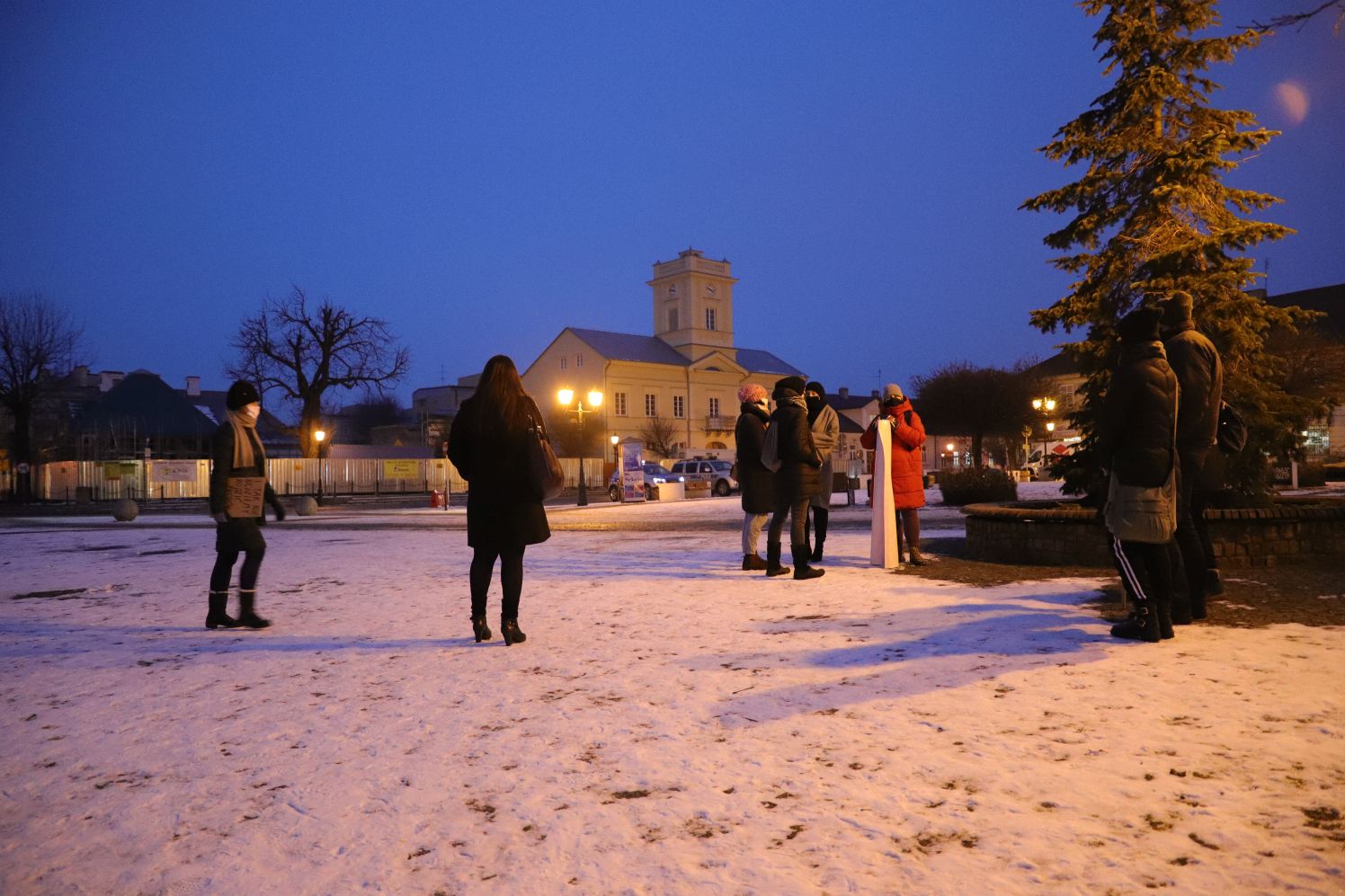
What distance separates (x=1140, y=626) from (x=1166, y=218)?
23.9 feet

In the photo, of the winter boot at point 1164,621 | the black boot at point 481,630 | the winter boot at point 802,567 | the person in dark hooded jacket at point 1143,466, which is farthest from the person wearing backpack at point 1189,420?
the black boot at point 481,630

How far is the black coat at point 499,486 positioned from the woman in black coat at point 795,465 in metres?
3.13

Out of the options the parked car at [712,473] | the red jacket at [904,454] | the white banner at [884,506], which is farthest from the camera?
the parked car at [712,473]

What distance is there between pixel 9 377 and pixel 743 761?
5192 centimetres

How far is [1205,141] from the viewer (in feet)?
32.3

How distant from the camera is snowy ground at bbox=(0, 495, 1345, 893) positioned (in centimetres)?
246

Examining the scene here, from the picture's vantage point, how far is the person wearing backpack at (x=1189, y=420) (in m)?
5.46

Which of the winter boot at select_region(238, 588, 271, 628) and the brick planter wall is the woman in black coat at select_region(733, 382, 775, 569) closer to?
the brick planter wall

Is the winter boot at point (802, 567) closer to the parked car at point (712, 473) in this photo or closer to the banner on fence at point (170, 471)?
the parked car at point (712, 473)

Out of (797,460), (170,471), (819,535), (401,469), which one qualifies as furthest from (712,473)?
(797,460)

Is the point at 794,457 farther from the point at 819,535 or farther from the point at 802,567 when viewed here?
the point at 819,535

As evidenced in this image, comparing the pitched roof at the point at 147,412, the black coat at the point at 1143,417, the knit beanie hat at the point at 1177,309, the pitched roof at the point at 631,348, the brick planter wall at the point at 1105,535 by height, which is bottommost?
the brick planter wall at the point at 1105,535

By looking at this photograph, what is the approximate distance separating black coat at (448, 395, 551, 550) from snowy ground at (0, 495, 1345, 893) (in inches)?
30.1

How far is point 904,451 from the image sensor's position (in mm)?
8844
